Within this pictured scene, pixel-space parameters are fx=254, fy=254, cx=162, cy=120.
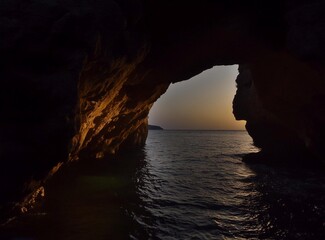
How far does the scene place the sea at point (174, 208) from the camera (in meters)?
10.5

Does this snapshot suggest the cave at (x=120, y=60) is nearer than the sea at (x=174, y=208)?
Yes

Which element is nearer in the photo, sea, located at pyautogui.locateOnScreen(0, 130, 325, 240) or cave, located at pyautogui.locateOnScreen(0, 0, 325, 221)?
cave, located at pyautogui.locateOnScreen(0, 0, 325, 221)

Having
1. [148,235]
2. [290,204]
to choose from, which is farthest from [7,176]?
[290,204]

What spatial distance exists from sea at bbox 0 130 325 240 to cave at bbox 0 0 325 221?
206cm

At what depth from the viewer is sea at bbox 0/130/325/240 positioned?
34.3 ft

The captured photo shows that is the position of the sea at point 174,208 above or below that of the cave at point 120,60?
below

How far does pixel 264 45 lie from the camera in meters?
15.4

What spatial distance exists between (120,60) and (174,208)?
326 inches

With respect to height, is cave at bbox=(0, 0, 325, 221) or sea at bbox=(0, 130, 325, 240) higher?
cave at bbox=(0, 0, 325, 221)

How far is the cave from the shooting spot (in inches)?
366

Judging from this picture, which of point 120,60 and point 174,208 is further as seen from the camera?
point 174,208

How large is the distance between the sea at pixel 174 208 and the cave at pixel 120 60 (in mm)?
2060

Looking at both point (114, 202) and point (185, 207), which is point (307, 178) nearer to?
A: point (185, 207)

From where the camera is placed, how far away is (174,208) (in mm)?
13820
